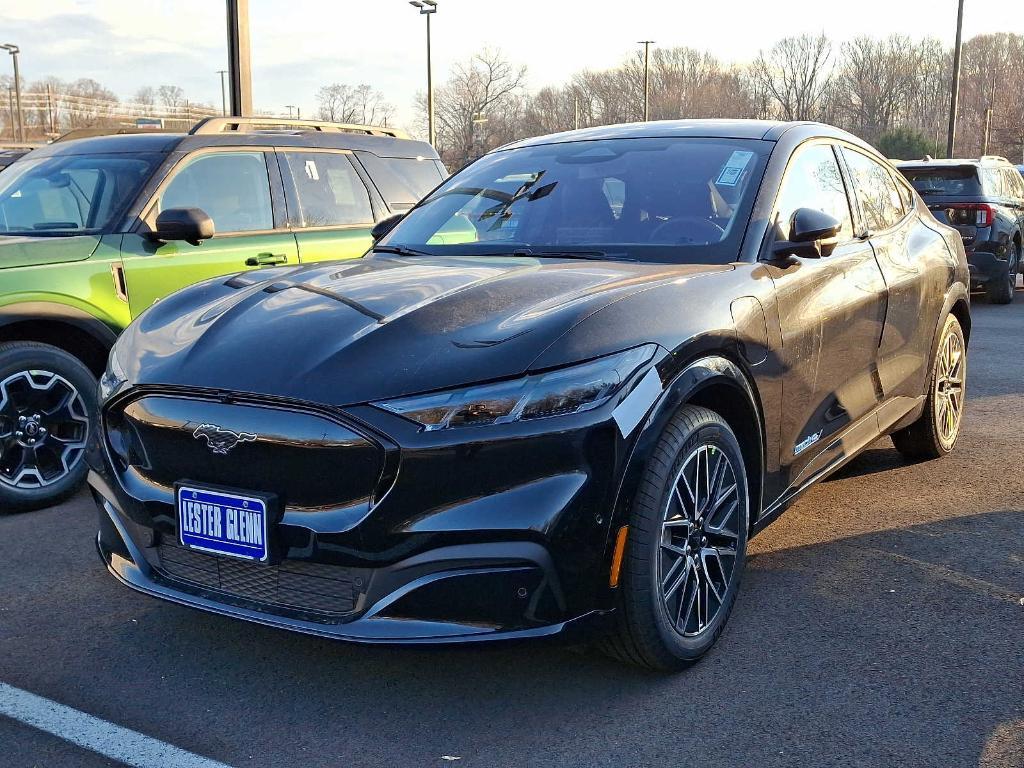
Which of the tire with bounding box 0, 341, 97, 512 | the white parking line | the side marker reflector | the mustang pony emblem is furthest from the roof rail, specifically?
the side marker reflector

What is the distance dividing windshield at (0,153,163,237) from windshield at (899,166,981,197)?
10.2 meters

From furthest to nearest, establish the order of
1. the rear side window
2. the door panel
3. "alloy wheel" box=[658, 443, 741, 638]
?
1. the rear side window
2. the door panel
3. "alloy wheel" box=[658, 443, 741, 638]

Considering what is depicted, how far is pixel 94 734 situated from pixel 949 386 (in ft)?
14.6

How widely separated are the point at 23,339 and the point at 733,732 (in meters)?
3.81

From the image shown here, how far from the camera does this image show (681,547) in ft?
10.1

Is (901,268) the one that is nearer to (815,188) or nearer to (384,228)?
(815,188)

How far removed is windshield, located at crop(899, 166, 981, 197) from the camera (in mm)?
13008

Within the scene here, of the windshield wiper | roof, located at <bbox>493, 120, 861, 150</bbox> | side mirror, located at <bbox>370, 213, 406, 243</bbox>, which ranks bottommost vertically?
the windshield wiper

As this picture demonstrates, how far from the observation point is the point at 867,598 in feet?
12.2

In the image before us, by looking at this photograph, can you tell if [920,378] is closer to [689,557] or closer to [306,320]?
[689,557]

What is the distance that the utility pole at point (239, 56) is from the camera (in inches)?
437

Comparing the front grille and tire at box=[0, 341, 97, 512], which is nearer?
the front grille

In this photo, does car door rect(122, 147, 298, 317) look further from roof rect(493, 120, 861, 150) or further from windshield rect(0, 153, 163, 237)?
roof rect(493, 120, 861, 150)

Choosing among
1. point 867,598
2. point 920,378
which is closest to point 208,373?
point 867,598
